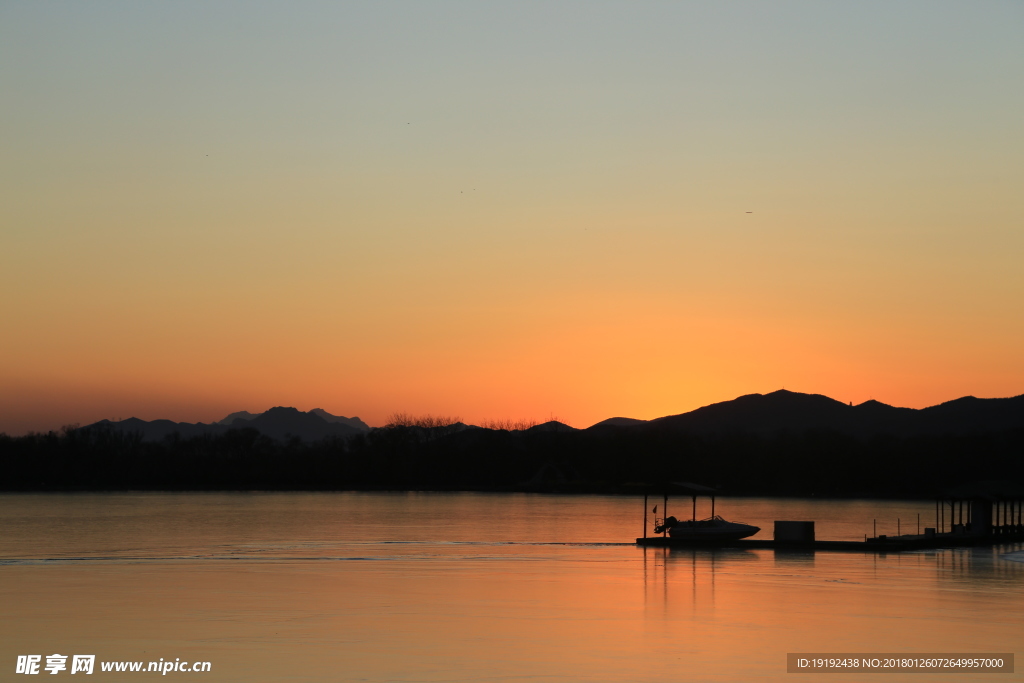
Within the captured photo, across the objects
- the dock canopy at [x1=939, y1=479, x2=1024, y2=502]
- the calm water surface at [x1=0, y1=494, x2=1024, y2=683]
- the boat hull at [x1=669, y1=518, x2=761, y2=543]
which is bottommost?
the calm water surface at [x1=0, y1=494, x2=1024, y2=683]

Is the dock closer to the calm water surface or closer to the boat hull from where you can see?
the boat hull

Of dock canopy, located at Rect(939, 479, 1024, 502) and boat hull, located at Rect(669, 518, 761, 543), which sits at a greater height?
dock canopy, located at Rect(939, 479, 1024, 502)

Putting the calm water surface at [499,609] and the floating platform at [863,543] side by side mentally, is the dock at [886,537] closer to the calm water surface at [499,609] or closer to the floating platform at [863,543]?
the floating platform at [863,543]

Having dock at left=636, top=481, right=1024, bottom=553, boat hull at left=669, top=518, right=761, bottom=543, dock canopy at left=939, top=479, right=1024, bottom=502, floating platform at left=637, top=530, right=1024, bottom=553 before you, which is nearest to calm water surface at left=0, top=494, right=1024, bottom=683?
floating platform at left=637, top=530, right=1024, bottom=553

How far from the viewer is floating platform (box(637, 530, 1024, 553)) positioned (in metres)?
45.7

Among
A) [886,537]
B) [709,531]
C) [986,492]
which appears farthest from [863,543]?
[986,492]

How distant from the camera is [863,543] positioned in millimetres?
45844

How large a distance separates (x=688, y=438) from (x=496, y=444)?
35.7 metres

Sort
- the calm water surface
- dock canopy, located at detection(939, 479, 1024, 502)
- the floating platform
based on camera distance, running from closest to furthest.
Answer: the calm water surface < the floating platform < dock canopy, located at detection(939, 479, 1024, 502)

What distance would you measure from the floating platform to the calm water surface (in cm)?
95

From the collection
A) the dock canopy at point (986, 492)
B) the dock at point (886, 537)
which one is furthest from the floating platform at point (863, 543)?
the dock canopy at point (986, 492)

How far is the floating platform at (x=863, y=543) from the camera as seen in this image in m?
45.7

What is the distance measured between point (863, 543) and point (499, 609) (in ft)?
80.1

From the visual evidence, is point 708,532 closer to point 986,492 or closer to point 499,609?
point 986,492
